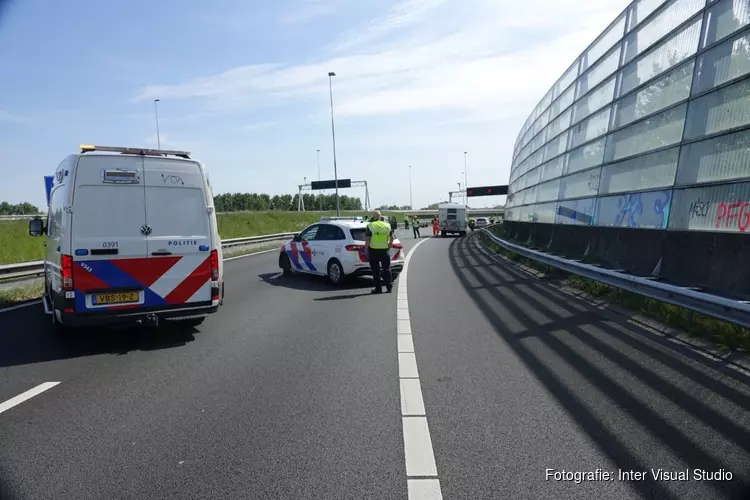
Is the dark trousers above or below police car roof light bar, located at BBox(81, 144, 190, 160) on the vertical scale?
below

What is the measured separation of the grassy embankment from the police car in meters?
6.38

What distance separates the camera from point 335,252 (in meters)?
14.6

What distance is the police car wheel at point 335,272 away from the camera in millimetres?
14445

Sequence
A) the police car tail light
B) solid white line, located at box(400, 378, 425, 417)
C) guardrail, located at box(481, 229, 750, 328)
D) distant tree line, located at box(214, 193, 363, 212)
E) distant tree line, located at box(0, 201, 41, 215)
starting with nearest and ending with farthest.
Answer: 1. solid white line, located at box(400, 378, 425, 417)
2. guardrail, located at box(481, 229, 750, 328)
3. the police car tail light
4. distant tree line, located at box(0, 201, 41, 215)
5. distant tree line, located at box(214, 193, 363, 212)

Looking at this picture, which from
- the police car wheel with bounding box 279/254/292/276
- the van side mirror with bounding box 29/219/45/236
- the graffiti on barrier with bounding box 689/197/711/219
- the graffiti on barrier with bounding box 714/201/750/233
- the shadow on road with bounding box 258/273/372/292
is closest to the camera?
the graffiti on barrier with bounding box 714/201/750/233

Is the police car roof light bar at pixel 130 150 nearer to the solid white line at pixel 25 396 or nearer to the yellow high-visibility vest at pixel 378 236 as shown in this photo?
the solid white line at pixel 25 396

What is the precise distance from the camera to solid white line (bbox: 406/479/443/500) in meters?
3.32

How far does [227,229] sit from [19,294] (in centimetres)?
3819

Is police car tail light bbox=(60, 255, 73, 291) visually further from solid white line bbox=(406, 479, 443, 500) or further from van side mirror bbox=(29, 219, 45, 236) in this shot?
solid white line bbox=(406, 479, 443, 500)

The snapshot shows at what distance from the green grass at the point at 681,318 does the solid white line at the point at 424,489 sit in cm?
453

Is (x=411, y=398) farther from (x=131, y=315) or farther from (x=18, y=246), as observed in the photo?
(x=18, y=246)

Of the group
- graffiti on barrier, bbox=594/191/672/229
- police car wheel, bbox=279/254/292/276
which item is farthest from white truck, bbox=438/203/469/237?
graffiti on barrier, bbox=594/191/672/229

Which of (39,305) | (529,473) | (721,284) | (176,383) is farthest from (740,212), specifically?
(39,305)

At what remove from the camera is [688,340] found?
6.90 m
